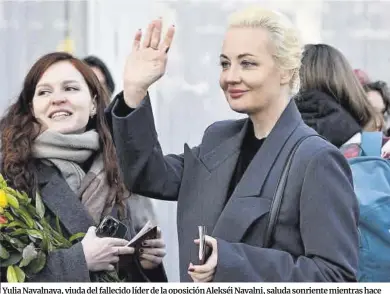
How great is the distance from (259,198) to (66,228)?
2.55 feet

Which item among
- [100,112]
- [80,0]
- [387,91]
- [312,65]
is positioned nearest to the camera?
[100,112]

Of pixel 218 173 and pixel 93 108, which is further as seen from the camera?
pixel 93 108

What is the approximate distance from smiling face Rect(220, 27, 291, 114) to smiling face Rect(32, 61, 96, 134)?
78cm

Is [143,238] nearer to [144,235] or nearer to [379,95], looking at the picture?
[144,235]

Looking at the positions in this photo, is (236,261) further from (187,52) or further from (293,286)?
(187,52)

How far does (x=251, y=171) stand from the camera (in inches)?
91.3

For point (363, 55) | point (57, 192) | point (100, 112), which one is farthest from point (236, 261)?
point (363, 55)

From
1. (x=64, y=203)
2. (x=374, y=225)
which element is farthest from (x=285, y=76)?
(x=64, y=203)

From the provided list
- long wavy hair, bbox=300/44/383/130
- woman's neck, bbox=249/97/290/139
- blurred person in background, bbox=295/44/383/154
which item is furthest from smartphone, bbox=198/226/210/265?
long wavy hair, bbox=300/44/383/130

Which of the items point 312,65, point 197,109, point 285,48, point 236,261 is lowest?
point 197,109

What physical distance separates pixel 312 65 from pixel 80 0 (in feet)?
7.33

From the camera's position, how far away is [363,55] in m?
5.22

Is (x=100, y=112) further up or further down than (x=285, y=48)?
further down

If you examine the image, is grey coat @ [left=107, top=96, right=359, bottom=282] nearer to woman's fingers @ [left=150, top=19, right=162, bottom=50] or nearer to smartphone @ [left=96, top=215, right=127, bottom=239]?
woman's fingers @ [left=150, top=19, right=162, bottom=50]
